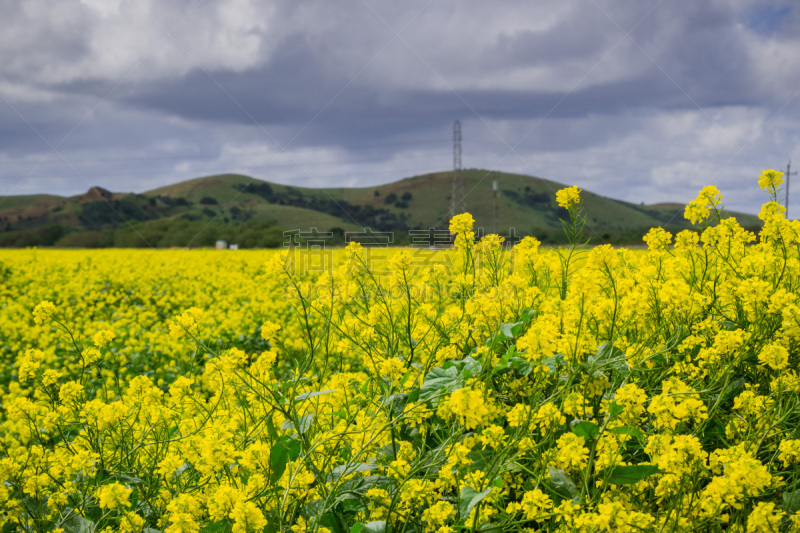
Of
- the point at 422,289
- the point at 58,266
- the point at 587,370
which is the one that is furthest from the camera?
the point at 58,266

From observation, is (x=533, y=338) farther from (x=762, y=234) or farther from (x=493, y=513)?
(x=762, y=234)

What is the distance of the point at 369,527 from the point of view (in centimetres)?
184

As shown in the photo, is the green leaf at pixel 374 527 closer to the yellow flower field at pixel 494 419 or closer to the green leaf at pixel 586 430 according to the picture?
the yellow flower field at pixel 494 419

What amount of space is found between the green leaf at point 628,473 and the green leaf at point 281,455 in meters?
1.12

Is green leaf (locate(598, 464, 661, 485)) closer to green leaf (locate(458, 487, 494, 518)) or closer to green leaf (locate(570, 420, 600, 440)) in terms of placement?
green leaf (locate(570, 420, 600, 440))

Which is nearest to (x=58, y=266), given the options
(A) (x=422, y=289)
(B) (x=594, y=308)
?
(A) (x=422, y=289)

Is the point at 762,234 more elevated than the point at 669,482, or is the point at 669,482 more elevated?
the point at 762,234

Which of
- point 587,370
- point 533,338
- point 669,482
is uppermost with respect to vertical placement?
point 533,338

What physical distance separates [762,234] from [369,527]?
9.85 ft

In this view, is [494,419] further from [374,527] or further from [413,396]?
[374,527]

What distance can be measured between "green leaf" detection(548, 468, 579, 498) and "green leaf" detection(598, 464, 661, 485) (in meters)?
0.13

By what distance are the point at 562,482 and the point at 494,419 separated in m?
0.43

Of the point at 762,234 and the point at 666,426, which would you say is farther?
the point at 762,234

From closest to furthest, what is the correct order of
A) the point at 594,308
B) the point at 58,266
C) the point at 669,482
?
the point at 669,482, the point at 594,308, the point at 58,266
